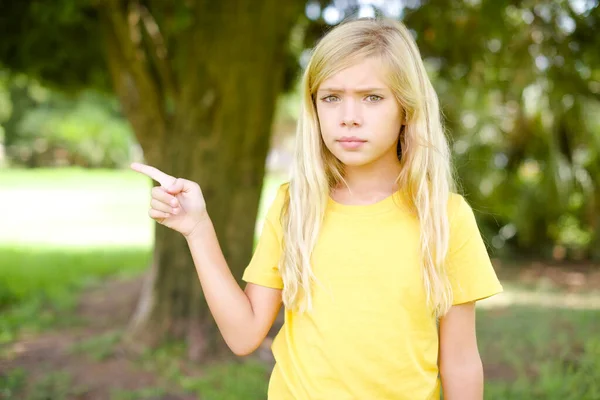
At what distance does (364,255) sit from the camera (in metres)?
1.58

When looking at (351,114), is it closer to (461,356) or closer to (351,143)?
(351,143)

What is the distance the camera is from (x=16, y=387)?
4184 mm

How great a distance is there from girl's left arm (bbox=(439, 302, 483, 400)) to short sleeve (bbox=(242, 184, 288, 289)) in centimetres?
44

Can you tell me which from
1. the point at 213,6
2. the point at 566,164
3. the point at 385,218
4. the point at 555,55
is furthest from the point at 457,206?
the point at 566,164

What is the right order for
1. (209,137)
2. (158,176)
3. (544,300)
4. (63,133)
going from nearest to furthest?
(158,176), (209,137), (544,300), (63,133)

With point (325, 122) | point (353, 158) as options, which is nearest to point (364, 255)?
point (353, 158)

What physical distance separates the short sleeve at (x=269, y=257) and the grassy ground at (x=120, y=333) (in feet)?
8.19

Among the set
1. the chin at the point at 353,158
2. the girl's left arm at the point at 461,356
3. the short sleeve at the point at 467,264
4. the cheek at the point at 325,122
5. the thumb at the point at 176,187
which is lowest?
the girl's left arm at the point at 461,356

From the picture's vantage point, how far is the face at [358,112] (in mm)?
1606

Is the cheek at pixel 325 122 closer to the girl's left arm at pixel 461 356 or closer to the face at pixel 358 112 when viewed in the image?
the face at pixel 358 112

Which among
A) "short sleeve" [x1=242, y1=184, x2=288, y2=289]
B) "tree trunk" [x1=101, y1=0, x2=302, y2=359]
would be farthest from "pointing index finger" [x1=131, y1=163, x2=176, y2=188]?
"tree trunk" [x1=101, y1=0, x2=302, y2=359]

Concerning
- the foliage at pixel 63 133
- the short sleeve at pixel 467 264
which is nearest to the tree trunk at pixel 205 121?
the short sleeve at pixel 467 264

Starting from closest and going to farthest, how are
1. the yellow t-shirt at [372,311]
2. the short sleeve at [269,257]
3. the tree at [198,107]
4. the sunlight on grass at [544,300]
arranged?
the yellow t-shirt at [372,311]
the short sleeve at [269,257]
the tree at [198,107]
the sunlight on grass at [544,300]

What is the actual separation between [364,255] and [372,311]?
0.13 m
